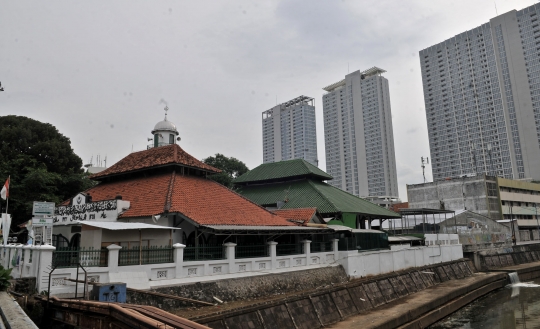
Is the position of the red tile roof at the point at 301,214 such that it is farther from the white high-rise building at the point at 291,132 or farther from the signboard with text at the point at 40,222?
the white high-rise building at the point at 291,132

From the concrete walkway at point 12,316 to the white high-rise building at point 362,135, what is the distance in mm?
99010

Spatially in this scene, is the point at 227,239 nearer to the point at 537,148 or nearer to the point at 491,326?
the point at 491,326

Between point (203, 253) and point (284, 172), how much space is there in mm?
20098

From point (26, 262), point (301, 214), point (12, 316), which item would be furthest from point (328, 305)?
point (12, 316)

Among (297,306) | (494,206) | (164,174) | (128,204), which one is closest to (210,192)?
(164,174)

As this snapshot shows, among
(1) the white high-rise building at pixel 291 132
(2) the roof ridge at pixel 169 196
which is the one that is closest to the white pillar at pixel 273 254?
(2) the roof ridge at pixel 169 196

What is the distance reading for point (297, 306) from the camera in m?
15.8

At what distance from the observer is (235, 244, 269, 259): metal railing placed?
A: 746 inches

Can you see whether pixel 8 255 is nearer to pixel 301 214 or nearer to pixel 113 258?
pixel 113 258

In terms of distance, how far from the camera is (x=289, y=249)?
21.4 m

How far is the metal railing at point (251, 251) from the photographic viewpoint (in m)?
18.9

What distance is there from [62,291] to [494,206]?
61.8 m

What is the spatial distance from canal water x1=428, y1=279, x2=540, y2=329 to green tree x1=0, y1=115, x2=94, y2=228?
88.9 feet

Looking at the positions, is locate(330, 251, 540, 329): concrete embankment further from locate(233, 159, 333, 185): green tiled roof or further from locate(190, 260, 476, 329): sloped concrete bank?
locate(233, 159, 333, 185): green tiled roof
